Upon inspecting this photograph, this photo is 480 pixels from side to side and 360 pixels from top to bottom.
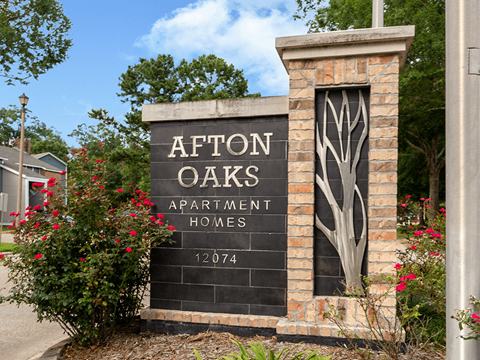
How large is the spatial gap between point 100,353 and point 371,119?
3.92m

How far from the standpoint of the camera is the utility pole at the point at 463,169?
251 centimetres

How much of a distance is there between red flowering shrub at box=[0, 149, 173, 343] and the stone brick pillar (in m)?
1.66

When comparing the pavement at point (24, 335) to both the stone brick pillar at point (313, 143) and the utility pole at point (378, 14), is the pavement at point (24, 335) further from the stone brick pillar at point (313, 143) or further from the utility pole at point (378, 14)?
the utility pole at point (378, 14)

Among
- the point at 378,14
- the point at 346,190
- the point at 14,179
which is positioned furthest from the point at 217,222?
the point at 14,179

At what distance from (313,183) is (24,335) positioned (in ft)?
15.3

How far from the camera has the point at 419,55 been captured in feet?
49.0

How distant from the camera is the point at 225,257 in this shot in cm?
450

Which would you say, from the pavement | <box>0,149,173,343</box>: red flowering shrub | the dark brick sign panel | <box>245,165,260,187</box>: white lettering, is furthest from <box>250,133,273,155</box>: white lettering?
the pavement

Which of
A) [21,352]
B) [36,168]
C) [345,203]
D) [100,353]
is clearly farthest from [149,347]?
[36,168]

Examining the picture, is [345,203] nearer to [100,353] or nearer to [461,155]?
[461,155]

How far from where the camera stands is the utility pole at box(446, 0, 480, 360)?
251 cm

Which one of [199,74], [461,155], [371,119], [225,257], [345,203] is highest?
[199,74]

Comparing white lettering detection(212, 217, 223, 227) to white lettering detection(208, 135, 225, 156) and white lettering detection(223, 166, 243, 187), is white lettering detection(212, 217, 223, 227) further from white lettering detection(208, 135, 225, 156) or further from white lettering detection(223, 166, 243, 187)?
white lettering detection(208, 135, 225, 156)

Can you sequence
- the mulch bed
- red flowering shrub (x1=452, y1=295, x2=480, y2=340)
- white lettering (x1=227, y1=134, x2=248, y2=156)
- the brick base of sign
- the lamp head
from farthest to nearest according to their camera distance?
the lamp head, white lettering (x1=227, y1=134, x2=248, y2=156), the brick base of sign, the mulch bed, red flowering shrub (x1=452, y1=295, x2=480, y2=340)
